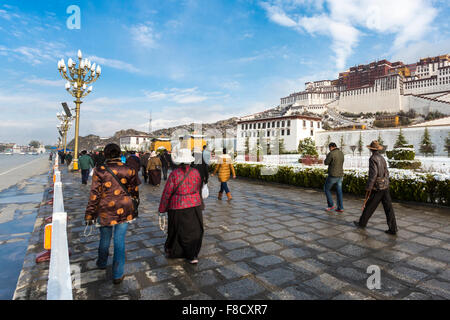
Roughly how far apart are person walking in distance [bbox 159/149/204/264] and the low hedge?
647cm

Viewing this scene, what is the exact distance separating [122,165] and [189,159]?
743mm

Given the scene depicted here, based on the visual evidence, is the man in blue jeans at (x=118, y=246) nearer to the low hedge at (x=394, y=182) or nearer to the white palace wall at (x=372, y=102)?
the low hedge at (x=394, y=182)

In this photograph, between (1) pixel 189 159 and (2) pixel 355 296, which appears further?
(1) pixel 189 159

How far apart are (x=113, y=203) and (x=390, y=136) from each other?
2125 inches

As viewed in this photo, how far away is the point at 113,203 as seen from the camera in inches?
107

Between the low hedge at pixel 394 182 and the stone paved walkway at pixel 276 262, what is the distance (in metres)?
1.15

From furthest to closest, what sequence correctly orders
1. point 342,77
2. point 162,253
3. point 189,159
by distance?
1. point 342,77
2. point 162,253
3. point 189,159

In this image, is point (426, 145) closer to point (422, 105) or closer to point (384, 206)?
point (422, 105)

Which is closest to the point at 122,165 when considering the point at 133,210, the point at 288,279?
the point at 133,210

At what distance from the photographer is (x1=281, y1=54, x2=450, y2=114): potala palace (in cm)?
6850

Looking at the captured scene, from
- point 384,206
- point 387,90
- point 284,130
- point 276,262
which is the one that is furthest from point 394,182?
point 387,90

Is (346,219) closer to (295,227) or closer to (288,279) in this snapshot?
(295,227)

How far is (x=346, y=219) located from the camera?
540cm

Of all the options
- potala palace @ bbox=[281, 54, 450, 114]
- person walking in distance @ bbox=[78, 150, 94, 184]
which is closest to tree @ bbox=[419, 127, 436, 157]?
potala palace @ bbox=[281, 54, 450, 114]
